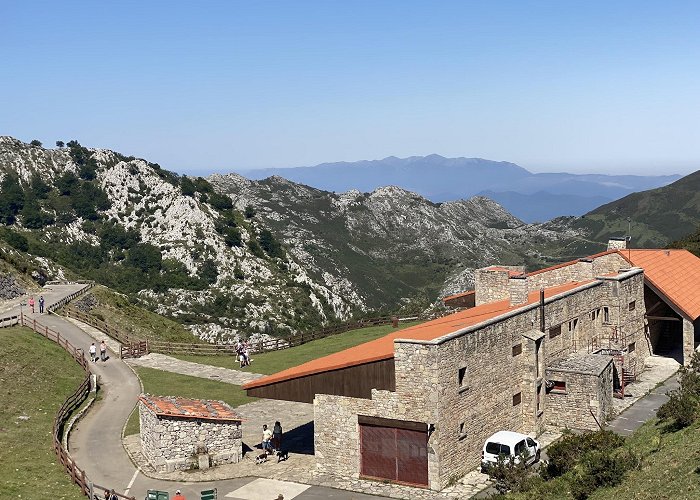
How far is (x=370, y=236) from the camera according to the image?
19550cm

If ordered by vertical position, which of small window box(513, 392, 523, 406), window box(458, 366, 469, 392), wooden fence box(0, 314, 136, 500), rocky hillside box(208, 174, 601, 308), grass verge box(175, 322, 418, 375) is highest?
window box(458, 366, 469, 392)

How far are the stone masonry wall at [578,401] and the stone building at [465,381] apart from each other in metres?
0.05

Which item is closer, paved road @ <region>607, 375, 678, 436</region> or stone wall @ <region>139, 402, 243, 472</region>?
stone wall @ <region>139, 402, 243, 472</region>

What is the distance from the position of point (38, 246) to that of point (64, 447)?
71.6 metres

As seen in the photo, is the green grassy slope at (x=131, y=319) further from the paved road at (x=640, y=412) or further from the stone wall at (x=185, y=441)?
the paved road at (x=640, y=412)

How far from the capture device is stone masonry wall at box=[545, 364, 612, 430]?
35.0 metres

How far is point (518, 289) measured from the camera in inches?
1481

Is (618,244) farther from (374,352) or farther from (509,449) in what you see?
(374,352)

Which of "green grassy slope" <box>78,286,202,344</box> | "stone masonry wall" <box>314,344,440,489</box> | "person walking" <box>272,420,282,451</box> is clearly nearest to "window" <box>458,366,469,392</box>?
"stone masonry wall" <box>314,344,440,489</box>

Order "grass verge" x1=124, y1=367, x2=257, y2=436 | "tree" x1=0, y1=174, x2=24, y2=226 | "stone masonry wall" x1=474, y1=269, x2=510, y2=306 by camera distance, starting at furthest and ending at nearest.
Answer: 1. "tree" x1=0, y1=174, x2=24, y2=226
2. "stone masonry wall" x1=474, y1=269, x2=510, y2=306
3. "grass verge" x1=124, y1=367, x2=257, y2=436

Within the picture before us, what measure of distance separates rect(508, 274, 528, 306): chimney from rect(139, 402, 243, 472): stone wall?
15377 millimetres

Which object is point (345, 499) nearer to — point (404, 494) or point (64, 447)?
point (404, 494)

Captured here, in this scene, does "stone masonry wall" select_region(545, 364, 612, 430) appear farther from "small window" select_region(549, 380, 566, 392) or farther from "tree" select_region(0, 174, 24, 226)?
"tree" select_region(0, 174, 24, 226)

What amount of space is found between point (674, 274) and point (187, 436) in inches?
1426
